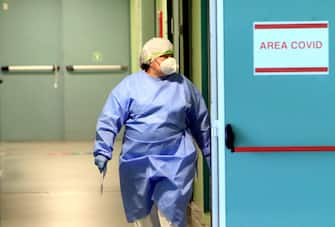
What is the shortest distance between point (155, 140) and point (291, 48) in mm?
1084

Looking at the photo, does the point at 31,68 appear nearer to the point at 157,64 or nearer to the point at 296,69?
the point at 157,64

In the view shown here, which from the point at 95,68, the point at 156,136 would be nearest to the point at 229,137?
the point at 156,136

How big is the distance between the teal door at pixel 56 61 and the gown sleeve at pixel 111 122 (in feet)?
22.9

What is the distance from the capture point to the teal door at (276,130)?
2.39m

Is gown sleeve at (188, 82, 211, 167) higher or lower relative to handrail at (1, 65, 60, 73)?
lower

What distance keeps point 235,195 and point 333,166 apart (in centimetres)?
40

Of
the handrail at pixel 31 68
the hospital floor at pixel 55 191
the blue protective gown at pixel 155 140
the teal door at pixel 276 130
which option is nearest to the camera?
the teal door at pixel 276 130

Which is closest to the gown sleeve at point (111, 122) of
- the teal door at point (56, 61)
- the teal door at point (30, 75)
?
the teal door at point (56, 61)

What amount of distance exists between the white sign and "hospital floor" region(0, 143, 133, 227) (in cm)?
274

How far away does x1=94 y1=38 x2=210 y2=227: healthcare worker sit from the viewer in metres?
3.25

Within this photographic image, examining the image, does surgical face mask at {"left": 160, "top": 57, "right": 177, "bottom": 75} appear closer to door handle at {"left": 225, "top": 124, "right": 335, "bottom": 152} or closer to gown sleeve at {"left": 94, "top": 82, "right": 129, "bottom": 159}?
gown sleeve at {"left": 94, "top": 82, "right": 129, "bottom": 159}

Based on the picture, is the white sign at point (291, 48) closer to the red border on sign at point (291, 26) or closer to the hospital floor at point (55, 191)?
the red border on sign at point (291, 26)

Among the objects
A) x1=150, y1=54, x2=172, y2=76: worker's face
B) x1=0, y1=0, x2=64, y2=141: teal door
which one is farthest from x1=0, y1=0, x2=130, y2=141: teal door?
x1=150, y1=54, x2=172, y2=76: worker's face

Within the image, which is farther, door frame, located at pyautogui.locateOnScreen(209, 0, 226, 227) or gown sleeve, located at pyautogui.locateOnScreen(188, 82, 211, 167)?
gown sleeve, located at pyautogui.locateOnScreen(188, 82, 211, 167)
